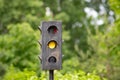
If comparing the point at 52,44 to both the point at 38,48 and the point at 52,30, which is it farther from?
the point at 38,48

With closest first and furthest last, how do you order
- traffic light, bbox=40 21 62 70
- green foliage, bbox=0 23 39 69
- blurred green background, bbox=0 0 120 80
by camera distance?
traffic light, bbox=40 21 62 70, blurred green background, bbox=0 0 120 80, green foliage, bbox=0 23 39 69

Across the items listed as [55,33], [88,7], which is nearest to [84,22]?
[88,7]

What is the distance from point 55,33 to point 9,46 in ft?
30.9

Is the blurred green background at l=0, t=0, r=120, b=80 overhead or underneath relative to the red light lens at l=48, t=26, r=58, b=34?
overhead

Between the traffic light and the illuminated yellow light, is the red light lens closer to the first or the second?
the traffic light

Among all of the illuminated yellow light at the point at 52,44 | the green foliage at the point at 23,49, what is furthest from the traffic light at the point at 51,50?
the green foliage at the point at 23,49

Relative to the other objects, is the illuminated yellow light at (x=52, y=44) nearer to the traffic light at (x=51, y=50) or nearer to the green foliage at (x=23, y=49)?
the traffic light at (x=51, y=50)

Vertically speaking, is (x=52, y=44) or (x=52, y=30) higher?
(x=52, y=30)

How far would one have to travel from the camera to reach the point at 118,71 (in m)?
16.4

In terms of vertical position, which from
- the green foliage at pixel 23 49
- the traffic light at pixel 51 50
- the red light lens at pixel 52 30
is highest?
the green foliage at pixel 23 49

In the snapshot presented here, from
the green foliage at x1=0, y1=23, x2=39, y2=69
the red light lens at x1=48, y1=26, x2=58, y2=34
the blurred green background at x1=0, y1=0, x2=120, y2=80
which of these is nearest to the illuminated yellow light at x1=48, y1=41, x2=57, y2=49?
the red light lens at x1=48, y1=26, x2=58, y2=34

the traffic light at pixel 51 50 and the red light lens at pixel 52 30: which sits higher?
the red light lens at pixel 52 30

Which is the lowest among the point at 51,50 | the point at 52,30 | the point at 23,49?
the point at 51,50

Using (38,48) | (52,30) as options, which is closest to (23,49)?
(38,48)
